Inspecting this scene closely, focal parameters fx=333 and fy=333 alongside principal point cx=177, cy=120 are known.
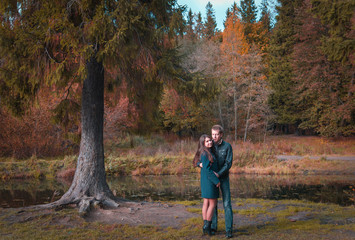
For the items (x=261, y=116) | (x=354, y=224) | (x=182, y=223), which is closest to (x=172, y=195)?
(x=182, y=223)

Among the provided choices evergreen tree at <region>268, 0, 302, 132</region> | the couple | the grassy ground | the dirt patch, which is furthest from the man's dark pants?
evergreen tree at <region>268, 0, 302, 132</region>

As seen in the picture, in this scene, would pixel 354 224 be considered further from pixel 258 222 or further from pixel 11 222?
pixel 11 222

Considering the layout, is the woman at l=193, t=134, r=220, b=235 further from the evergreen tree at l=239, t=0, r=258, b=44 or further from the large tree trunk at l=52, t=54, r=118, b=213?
the evergreen tree at l=239, t=0, r=258, b=44

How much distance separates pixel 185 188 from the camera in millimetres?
12562

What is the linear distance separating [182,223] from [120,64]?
369 cm

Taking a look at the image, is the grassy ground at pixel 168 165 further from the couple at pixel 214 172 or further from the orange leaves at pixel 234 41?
the couple at pixel 214 172

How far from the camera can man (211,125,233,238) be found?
534 centimetres

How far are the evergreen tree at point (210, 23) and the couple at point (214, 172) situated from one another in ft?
139

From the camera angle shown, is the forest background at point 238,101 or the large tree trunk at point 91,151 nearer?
the large tree trunk at point 91,151

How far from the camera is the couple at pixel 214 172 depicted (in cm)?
534

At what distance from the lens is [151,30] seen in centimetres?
743

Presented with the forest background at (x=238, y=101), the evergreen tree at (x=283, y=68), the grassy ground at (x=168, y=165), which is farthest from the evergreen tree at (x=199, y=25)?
the grassy ground at (x=168, y=165)

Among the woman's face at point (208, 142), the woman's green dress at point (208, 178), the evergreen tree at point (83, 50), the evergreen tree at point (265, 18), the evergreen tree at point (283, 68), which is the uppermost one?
the evergreen tree at point (265, 18)

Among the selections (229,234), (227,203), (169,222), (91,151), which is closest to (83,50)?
(91,151)
